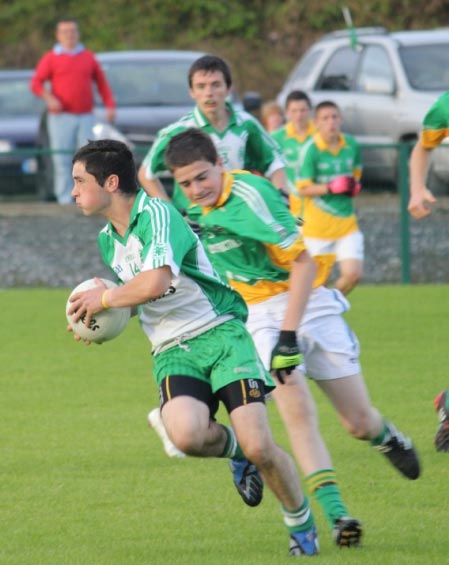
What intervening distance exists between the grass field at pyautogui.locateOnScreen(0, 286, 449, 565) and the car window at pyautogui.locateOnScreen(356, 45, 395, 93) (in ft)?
19.1

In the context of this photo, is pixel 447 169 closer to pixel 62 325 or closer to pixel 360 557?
pixel 62 325

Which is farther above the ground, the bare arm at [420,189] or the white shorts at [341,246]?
the bare arm at [420,189]

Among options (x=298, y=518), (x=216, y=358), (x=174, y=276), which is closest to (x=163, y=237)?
(x=174, y=276)

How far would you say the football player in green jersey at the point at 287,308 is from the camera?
242 inches

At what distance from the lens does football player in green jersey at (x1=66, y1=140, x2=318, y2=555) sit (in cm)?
580

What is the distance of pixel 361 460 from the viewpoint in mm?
7848

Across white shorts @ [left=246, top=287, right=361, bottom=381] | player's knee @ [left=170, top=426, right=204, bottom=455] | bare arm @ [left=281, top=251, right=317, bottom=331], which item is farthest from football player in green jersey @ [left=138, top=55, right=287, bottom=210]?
player's knee @ [left=170, top=426, right=204, bottom=455]

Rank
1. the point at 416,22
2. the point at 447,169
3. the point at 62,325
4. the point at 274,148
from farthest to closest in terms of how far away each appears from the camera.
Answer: the point at 416,22, the point at 447,169, the point at 62,325, the point at 274,148

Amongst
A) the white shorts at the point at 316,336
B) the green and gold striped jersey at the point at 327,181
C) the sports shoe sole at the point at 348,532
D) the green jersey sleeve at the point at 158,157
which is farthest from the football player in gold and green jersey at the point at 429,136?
the green and gold striped jersey at the point at 327,181

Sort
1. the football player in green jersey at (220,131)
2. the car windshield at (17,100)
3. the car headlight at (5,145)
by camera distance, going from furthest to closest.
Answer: the car windshield at (17,100)
the car headlight at (5,145)
the football player in green jersey at (220,131)

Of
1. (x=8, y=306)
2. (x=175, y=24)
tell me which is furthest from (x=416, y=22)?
(x=8, y=306)

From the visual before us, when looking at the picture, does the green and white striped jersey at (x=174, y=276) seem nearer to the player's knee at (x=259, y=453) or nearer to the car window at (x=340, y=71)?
the player's knee at (x=259, y=453)

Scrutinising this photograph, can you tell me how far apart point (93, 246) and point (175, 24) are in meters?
15.4

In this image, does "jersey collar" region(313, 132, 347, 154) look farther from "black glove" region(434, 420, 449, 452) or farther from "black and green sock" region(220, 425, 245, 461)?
"black and green sock" region(220, 425, 245, 461)
